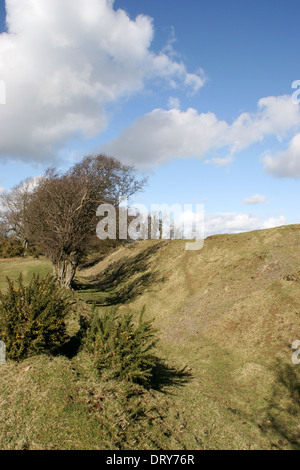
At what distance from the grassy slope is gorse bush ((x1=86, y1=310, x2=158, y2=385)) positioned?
55 cm

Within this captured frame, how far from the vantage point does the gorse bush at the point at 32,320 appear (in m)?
7.24

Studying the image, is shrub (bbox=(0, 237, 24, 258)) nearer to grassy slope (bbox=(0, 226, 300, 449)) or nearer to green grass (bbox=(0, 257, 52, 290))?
green grass (bbox=(0, 257, 52, 290))

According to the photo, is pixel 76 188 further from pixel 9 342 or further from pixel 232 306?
pixel 9 342

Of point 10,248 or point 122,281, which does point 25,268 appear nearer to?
point 122,281

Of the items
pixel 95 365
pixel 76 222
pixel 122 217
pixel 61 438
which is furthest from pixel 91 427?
pixel 122 217

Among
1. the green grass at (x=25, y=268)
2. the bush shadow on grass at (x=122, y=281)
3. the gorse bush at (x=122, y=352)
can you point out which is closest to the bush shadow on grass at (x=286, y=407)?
the gorse bush at (x=122, y=352)

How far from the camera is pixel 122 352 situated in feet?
25.0

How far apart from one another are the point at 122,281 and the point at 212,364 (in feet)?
59.1

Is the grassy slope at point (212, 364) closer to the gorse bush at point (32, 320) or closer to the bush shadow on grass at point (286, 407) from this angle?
the bush shadow on grass at point (286, 407)

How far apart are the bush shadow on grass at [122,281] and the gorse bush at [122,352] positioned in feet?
35.9

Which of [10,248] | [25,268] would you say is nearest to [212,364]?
[25,268]

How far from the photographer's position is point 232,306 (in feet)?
48.0
